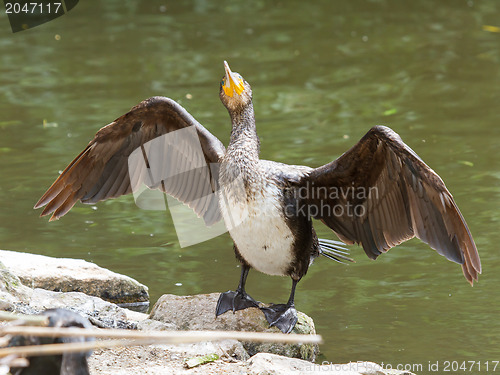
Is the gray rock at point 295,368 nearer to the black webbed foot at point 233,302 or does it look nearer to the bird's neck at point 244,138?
the black webbed foot at point 233,302

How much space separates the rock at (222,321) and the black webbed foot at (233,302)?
0.04 meters

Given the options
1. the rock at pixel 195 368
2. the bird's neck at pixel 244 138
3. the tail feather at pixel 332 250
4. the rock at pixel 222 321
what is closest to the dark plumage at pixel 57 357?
the rock at pixel 195 368

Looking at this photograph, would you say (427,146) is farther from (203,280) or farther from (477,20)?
(477,20)

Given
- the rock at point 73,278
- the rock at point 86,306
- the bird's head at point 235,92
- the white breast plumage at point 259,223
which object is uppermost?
the bird's head at point 235,92

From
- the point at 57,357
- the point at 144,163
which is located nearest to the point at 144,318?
the point at 144,163

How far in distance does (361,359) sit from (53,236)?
3315mm

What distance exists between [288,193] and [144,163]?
130 centimetres

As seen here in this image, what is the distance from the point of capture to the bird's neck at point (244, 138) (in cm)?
527

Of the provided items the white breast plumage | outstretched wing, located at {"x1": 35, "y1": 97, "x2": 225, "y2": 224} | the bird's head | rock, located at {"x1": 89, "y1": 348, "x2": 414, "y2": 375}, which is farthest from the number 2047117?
rock, located at {"x1": 89, "y1": 348, "x2": 414, "y2": 375}

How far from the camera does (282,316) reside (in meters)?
5.29

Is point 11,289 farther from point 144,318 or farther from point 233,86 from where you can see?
point 233,86

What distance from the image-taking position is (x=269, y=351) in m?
5.22

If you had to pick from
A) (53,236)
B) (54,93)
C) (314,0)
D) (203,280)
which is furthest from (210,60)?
(203,280)

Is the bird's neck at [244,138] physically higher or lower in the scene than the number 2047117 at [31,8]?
higher
